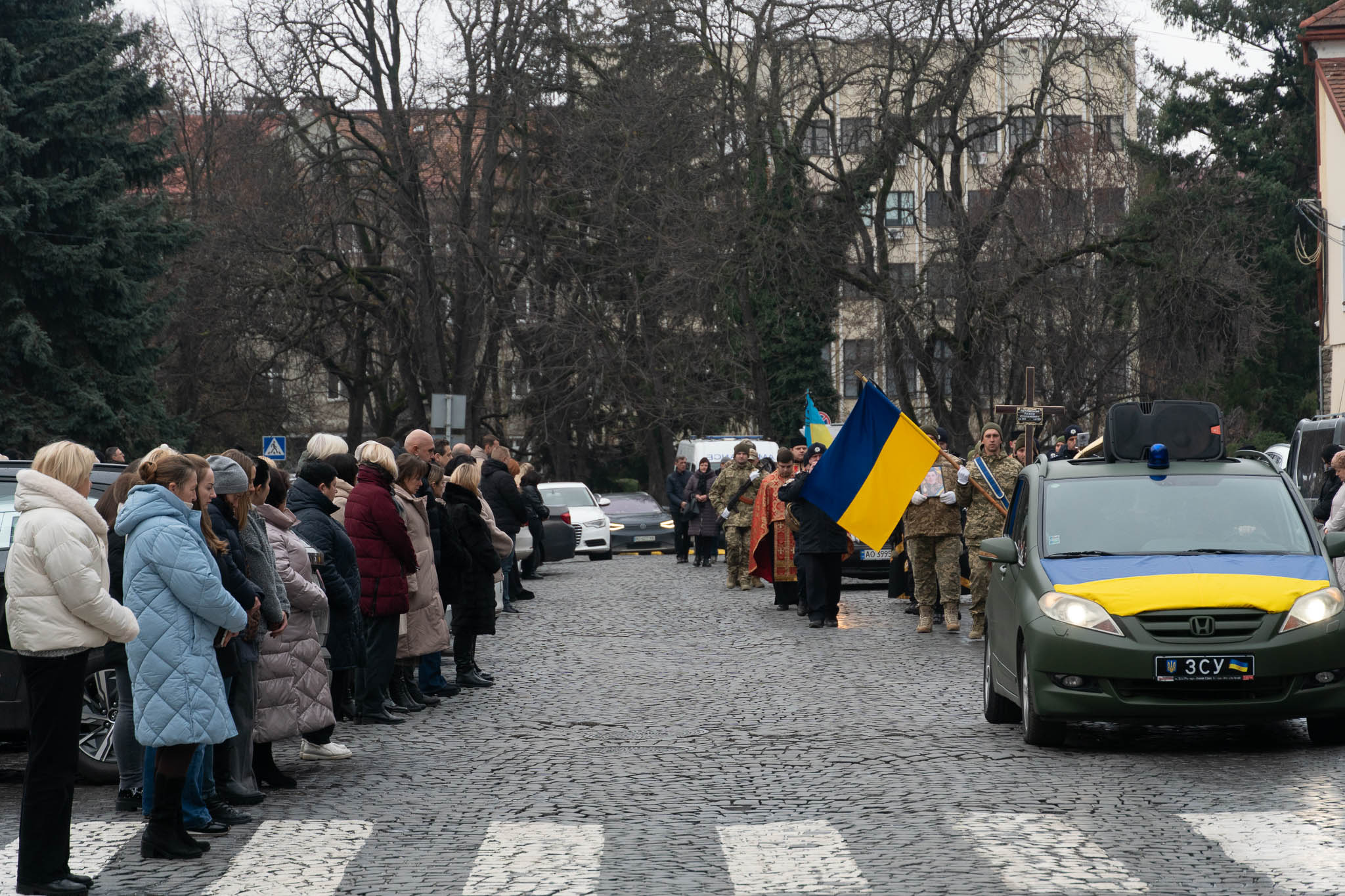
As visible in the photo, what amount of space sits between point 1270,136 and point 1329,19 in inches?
188

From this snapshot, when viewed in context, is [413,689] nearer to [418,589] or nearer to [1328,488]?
[418,589]

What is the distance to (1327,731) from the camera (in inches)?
382

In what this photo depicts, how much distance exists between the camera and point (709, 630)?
59.2ft

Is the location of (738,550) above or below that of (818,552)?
below

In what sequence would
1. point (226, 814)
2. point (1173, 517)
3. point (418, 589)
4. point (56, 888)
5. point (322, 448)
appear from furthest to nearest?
point (418, 589) < point (322, 448) < point (1173, 517) < point (226, 814) < point (56, 888)

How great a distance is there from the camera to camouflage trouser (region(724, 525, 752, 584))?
2455 cm

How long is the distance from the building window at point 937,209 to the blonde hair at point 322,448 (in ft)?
91.8

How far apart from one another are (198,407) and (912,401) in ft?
57.7

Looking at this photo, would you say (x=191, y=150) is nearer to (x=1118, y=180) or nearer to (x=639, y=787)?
(x=1118, y=180)

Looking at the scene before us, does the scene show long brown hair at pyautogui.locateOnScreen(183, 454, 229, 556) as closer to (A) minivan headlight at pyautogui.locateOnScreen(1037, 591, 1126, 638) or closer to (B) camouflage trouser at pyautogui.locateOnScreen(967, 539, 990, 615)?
(A) minivan headlight at pyautogui.locateOnScreen(1037, 591, 1126, 638)

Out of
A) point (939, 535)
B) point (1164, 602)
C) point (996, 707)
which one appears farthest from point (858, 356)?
point (1164, 602)

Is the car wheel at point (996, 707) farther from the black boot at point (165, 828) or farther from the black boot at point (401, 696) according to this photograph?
the black boot at point (165, 828)

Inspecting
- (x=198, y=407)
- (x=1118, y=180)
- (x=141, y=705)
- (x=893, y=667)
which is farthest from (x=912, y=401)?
(x=141, y=705)

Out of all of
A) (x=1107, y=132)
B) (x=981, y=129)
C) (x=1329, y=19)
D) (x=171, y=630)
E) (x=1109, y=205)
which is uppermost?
(x=1329, y=19)
